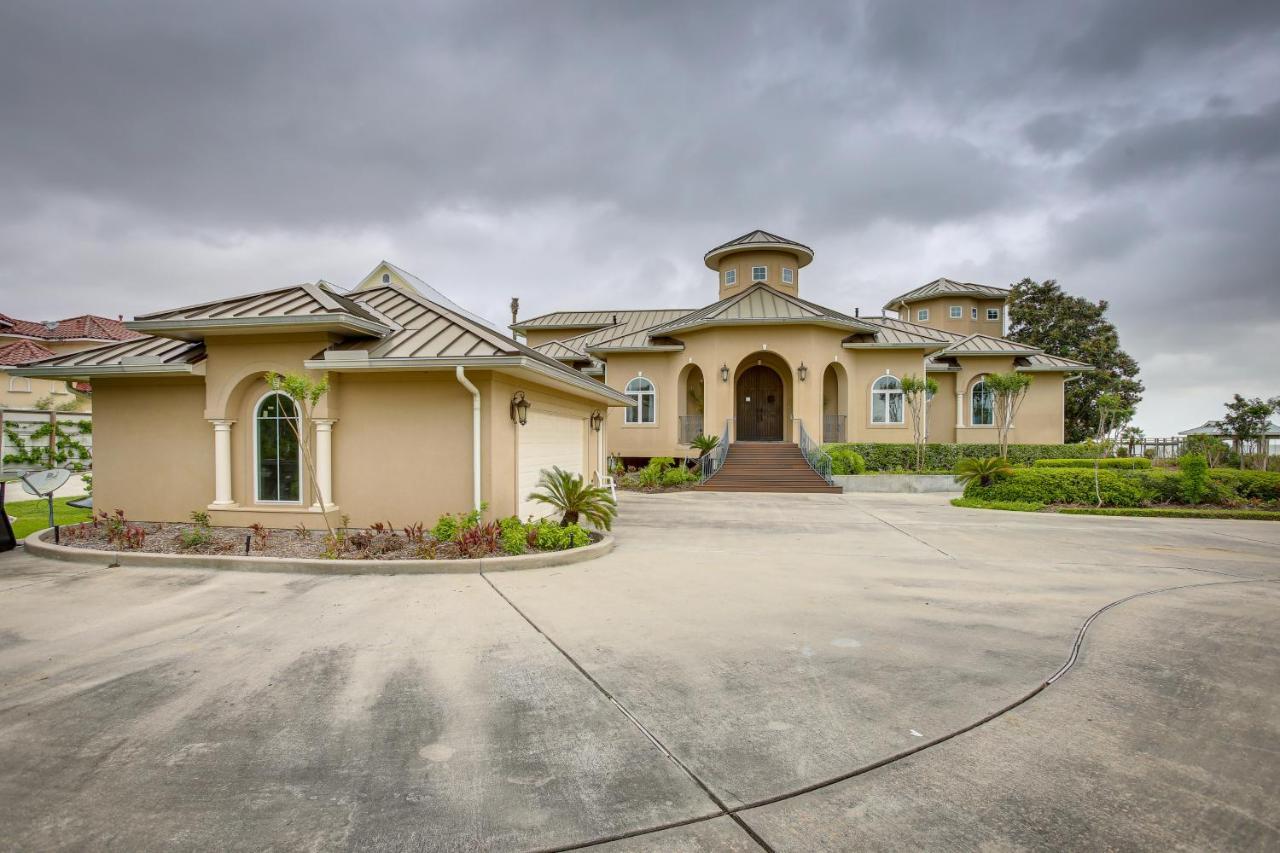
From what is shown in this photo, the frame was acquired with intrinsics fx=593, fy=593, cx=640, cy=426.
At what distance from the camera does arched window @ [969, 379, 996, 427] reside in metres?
25.8

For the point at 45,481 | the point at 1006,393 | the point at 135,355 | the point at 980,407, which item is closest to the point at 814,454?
the point at 1006,393

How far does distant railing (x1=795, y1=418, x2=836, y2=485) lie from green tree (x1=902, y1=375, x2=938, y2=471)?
12.4 ft

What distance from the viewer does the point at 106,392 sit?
10383mm

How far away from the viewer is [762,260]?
86.8ft

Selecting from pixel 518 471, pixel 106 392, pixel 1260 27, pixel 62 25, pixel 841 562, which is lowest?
pixel 841 562

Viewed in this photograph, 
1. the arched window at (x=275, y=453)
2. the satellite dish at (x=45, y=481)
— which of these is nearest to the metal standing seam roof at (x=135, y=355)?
the arched window at (x=275, y=453)

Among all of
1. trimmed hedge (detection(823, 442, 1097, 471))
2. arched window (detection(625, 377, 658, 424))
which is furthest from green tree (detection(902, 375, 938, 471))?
arched window (detection(625, 377, 658, 424))

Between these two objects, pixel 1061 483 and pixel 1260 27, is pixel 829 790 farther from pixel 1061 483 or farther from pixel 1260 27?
pixel 1061 483

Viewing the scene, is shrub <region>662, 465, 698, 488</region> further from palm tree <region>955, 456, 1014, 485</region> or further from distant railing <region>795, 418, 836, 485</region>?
palm tree <region>955, 456, 1014, 485</region>

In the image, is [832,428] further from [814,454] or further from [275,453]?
[275,453]

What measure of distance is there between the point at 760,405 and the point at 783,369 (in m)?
1.83

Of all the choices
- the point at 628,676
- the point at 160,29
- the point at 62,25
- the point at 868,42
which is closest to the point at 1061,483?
the point at 868,42

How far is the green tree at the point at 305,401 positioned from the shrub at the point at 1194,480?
1892 cm

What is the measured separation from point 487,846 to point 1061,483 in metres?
17.4
